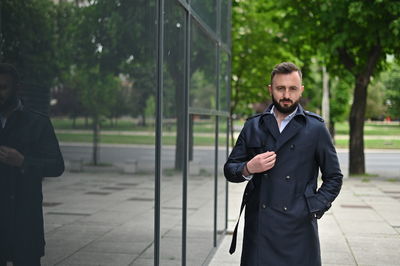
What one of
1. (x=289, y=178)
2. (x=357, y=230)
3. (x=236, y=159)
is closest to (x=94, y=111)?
(x=236, y=159)

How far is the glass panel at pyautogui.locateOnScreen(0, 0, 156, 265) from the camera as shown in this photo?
2.12m

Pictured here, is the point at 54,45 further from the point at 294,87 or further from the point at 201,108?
the point at 201,108

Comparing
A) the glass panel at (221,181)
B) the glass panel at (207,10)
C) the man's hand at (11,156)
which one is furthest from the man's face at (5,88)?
the glass panel at (221,181)

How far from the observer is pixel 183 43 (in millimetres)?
4922

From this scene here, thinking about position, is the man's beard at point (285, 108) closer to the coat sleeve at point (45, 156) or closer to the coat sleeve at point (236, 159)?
the coat sleeve at point (236, 159)

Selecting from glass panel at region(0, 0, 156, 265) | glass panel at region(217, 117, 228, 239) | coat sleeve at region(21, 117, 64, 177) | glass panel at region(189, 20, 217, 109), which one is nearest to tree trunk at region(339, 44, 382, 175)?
glass panel at region(217, 117, 228, 239)

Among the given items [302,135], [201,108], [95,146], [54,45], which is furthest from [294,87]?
[201,108]

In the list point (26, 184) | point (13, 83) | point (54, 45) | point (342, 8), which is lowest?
point (26, 184)

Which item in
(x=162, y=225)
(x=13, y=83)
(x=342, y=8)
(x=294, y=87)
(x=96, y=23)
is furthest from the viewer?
(x=342, y=8)

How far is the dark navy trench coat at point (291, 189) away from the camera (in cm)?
344

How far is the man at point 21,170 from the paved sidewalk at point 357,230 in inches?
177

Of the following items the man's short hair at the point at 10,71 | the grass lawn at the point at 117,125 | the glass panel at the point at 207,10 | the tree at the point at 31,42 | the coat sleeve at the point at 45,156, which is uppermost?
the glass panel at the point at 207,10

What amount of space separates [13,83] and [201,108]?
159 inches

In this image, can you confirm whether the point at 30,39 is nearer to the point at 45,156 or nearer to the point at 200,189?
the point at 45,156
